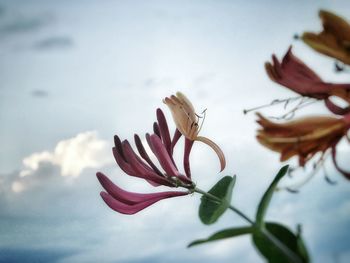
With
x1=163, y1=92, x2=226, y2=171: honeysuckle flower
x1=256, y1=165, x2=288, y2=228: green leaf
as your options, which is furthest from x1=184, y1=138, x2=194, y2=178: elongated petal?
x1=256, y1=165, x2=288, y2=228: green leaf

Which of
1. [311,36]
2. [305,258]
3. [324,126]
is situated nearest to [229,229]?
[305,258]

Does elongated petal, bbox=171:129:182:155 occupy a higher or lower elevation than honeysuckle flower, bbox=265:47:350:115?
higher

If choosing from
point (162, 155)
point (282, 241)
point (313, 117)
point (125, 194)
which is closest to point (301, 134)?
point (313, 117)

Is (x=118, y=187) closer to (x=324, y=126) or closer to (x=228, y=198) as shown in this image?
(x=228, y=198)

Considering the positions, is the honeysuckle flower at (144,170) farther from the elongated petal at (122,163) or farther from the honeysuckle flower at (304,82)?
the honeysuckle flower at (304,82)

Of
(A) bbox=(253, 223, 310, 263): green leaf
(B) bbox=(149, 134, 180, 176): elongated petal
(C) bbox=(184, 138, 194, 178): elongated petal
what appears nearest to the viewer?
(A) bbox=(253, 223, 310, 263): green leaf

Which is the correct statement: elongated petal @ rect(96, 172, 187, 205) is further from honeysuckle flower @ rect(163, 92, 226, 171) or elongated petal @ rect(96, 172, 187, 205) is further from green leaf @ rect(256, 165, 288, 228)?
green leaf @ rect(256, 165, 288, 228)

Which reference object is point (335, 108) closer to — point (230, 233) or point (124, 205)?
point (230, 233)

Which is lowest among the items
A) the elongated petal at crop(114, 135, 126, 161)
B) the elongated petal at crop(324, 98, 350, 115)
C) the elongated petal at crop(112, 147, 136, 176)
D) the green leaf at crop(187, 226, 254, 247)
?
the green leaf at crop(187, 226, 254, 247)
